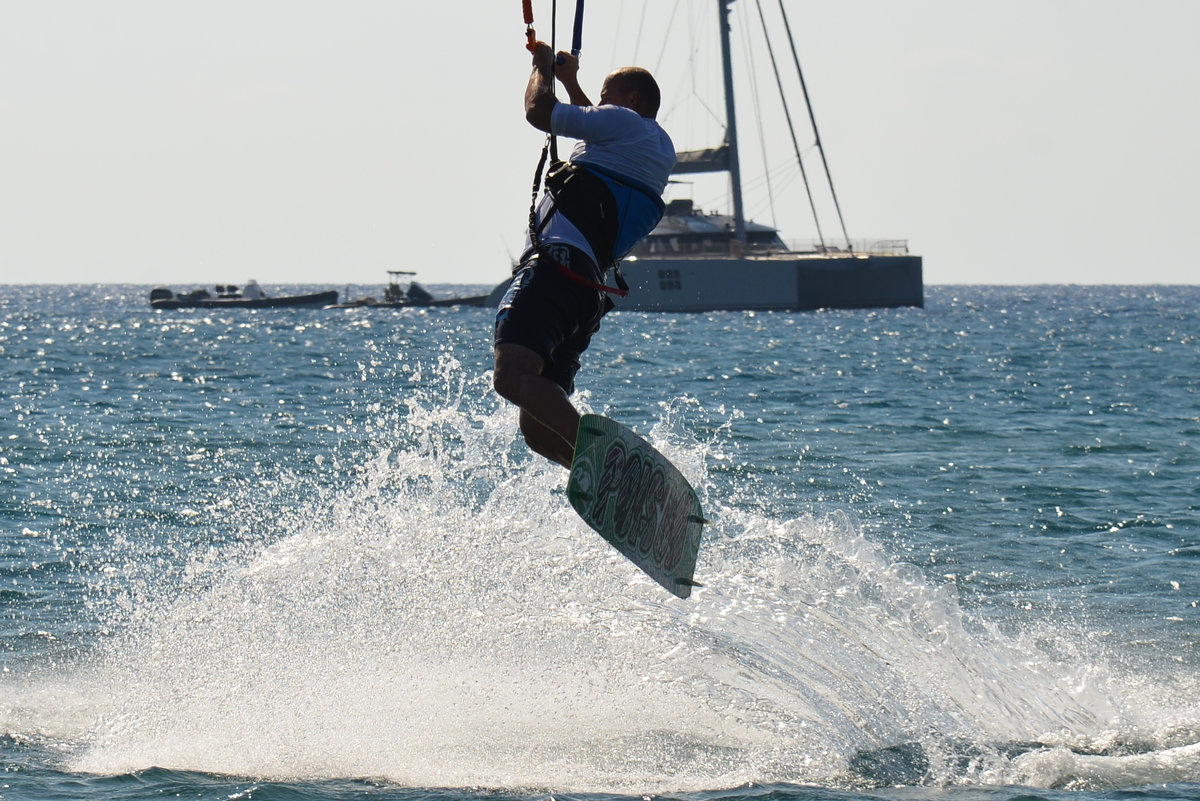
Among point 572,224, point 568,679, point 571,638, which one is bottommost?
Result: point 568,679

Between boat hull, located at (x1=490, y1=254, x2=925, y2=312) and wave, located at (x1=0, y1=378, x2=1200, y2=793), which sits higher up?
boat hull, located at (x1=490, y1=254, x2=925, y2=312)

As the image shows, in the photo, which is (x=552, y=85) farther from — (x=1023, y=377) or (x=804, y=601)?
(x=1023, y=377)

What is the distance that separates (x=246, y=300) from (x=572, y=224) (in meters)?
76.7

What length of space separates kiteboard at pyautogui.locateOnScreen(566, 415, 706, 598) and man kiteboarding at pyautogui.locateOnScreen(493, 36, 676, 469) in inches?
5.5

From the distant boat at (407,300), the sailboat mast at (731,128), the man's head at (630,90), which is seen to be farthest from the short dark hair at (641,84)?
the distant boat at (407,300)

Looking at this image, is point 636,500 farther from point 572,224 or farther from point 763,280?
point 763,280

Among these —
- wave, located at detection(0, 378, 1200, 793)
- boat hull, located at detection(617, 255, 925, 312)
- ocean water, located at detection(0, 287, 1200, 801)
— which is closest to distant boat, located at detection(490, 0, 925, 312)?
boat hull, located at detection(617, 255, 925, 312)

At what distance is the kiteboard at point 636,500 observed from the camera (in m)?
5.89

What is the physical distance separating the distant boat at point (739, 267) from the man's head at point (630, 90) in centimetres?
5666

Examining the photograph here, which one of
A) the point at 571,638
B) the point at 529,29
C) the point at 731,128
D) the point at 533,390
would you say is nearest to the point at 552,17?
the point at 529,29

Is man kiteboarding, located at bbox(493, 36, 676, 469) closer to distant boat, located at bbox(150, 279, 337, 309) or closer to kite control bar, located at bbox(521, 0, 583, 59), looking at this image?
kite control bar, located at bbox(521, 0, 583, 59)

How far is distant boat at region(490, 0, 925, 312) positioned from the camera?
64938mm

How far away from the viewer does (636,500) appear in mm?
6176

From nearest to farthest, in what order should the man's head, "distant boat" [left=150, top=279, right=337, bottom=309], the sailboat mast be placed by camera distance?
the man's head, the sailboat mast, "distant boat" [left=150, top=279, right=337, bottom=309]
